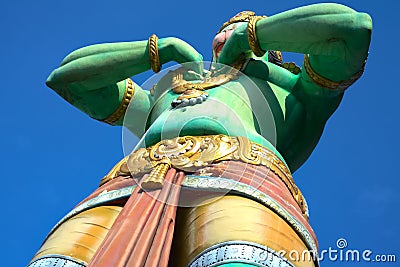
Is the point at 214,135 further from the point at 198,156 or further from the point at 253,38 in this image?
the point at 253,38

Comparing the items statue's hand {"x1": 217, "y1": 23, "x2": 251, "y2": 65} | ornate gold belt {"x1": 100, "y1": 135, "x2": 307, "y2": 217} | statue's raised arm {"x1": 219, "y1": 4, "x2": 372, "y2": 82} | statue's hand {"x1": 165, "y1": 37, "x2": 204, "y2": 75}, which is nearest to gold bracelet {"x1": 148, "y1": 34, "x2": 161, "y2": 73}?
statue's hand {"x1": 165, "y1": 37, "x2": 204, "y2": 75}

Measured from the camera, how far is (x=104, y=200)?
15.9ft

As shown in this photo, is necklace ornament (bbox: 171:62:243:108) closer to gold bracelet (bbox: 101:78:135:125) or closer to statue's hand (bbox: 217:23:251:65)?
statue's hand (bbox: 217:23:251:65)

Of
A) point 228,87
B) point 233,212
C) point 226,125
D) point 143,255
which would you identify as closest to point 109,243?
point 143,255

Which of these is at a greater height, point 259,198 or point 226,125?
point 226,125

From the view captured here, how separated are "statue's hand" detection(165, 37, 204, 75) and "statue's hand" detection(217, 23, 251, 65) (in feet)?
0.65

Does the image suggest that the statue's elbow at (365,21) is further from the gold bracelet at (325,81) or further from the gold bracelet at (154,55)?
the gold bracelet at (154,55)

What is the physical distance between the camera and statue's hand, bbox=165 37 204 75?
19.6ft

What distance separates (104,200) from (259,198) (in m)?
1.03

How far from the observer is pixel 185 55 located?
5988 mm

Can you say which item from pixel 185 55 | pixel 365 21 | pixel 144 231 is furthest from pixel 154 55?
pixel 144 231

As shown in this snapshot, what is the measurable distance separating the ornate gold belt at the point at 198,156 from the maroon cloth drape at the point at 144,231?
0.57 feet

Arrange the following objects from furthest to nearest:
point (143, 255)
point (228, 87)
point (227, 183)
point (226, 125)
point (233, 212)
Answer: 1. point (228, 87)
2. point (226, 125)
3. point (227, 183)
4. point (233, 212)
5. point (143, 255)

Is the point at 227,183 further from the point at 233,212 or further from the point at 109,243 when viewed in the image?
the point at 109,243
